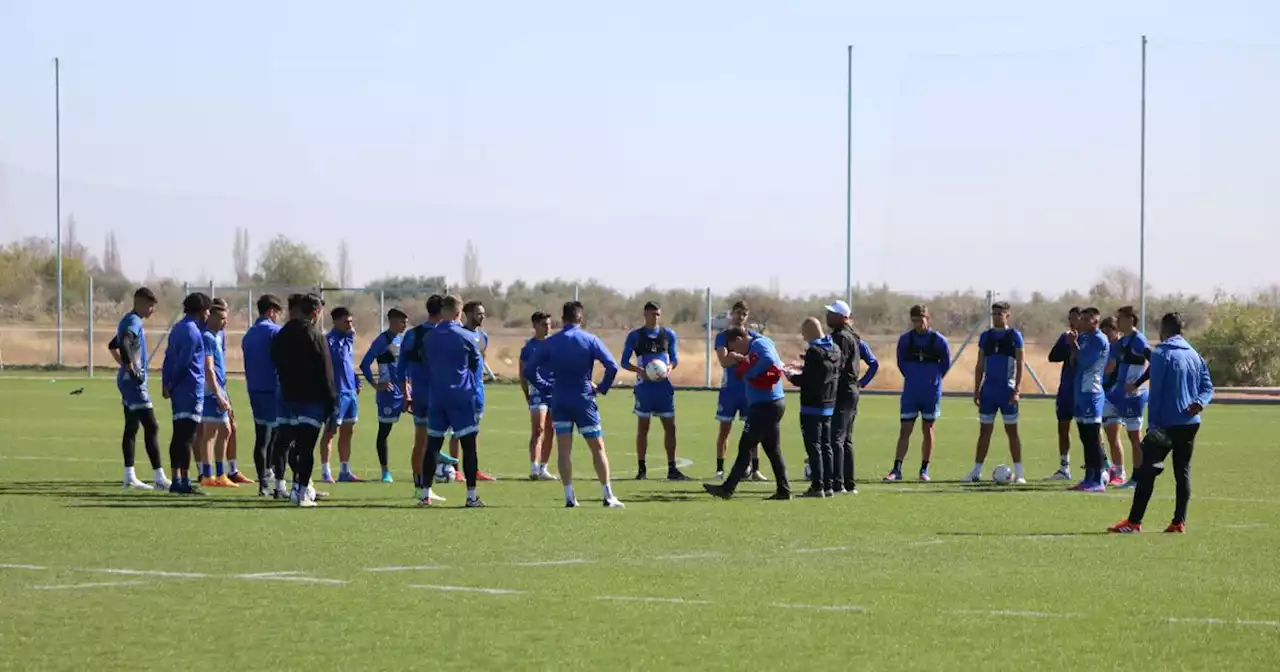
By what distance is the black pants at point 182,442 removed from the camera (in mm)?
20219

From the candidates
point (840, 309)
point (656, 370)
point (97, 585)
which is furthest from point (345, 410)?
point (97, 585)

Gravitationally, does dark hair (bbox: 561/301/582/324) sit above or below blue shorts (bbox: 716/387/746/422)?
above

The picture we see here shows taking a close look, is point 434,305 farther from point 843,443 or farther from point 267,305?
point 843,443

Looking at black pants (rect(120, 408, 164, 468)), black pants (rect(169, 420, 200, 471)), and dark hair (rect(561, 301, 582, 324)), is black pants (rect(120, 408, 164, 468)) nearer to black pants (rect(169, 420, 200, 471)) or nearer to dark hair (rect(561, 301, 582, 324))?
black pants (rect(169, 420, 200, 471))

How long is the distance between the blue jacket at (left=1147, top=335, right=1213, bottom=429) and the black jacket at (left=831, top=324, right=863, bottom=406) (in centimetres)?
481

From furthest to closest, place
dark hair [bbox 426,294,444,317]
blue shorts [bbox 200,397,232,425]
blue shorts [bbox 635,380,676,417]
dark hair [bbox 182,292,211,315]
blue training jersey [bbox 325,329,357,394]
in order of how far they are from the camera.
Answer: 1. blue shorts [bbox 635,380,676,417]
2. blue training jersey [bbox 325,329,357,394]
3. blue shorts [bbox 200,397,232,425]
4. dark hair [bbox 182,292,211,315]
5. dark hair [bbox 426,294,444,317]

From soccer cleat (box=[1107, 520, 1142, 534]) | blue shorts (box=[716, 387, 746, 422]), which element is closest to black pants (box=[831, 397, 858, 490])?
blue shorts (box=[716, 387, 746, 422])

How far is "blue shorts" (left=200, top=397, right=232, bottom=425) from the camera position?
826 inches

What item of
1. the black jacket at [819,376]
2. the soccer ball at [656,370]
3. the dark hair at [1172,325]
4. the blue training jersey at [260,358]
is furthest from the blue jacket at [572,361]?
the dark hair at [1172,325]

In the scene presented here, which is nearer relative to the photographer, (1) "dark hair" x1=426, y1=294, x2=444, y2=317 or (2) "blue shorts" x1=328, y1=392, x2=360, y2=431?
(1) "dark hair" x1=426, y1=294, x2=444, y2=317

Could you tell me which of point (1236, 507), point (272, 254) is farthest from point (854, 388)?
point (272, 254)

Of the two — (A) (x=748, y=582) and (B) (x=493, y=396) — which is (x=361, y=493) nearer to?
(A) (x=748, y=582)

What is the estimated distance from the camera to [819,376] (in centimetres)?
2000

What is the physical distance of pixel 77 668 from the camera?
31.9ft
